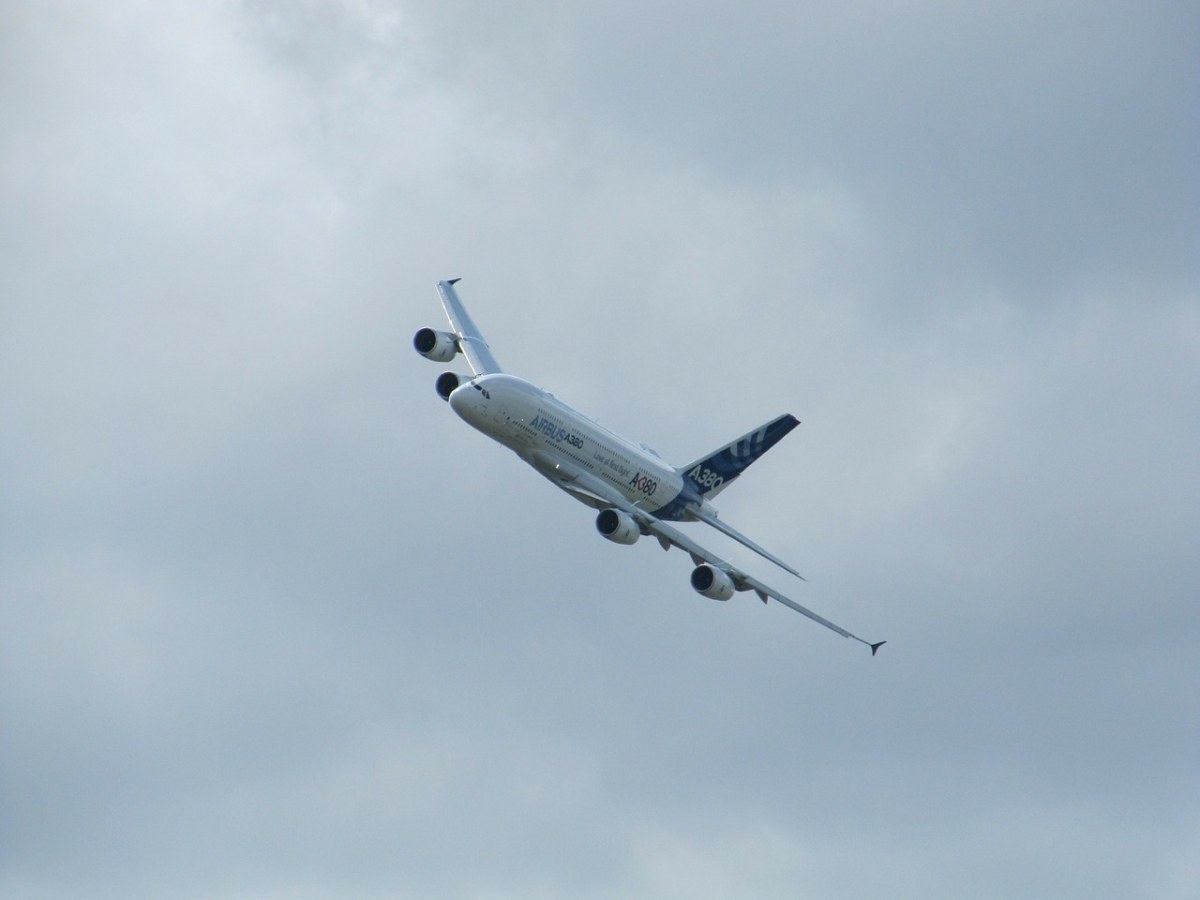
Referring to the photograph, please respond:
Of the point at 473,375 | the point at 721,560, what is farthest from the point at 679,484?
the point at 473,375

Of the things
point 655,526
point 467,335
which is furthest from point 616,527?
point 467,335

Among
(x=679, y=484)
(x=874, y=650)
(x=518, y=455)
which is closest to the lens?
(x=874, y=650)

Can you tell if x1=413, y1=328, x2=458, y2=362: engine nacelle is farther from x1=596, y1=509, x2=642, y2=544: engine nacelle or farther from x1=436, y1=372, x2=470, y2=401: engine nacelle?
x1=596, y1=509, x2=642, y2=544: engine nacelle

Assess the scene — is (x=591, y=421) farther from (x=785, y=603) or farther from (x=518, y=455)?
(x=785, y=603)

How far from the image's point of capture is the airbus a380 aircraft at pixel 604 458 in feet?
396

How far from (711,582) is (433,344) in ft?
82.2

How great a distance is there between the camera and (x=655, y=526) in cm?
12769

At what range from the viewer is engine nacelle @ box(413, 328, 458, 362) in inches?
5162

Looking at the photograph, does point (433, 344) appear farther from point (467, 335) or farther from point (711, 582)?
point (711, 582)

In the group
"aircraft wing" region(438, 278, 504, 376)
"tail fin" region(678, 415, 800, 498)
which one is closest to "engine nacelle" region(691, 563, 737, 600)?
"tail fin" region(678, 415, 800, 498)

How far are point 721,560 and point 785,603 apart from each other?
5.24 meters

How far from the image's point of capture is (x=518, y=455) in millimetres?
126250

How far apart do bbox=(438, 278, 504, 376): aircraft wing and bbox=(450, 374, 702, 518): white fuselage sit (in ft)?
28.4

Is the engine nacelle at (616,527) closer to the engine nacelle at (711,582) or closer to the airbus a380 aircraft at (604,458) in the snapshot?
the airbus a380 aircraft at (604,458)
